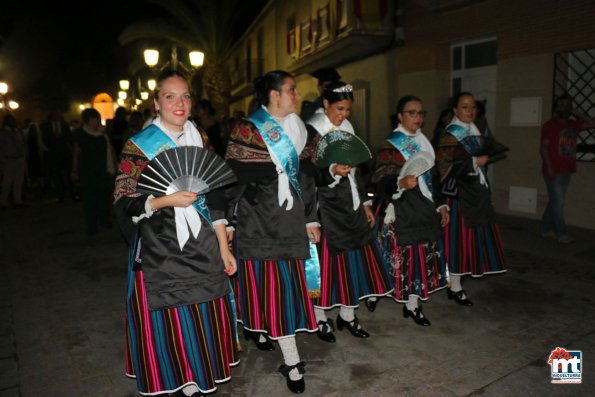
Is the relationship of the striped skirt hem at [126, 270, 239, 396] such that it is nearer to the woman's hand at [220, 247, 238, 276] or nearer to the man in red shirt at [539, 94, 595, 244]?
the woman's hand at [220, 247, 238, 276]

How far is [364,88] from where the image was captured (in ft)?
45.2

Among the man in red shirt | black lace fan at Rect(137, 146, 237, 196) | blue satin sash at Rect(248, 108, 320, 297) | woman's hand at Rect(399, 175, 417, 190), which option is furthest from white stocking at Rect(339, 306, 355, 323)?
the man in red shirt

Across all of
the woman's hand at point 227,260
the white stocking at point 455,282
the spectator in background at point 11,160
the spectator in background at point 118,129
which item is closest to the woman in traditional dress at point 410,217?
the white stocking at point 455,282

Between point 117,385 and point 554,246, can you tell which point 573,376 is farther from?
point 554,246

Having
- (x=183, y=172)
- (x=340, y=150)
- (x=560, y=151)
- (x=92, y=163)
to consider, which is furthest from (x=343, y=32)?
(x=183, y=172)

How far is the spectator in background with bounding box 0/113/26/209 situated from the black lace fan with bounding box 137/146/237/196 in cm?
997

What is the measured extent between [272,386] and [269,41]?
843 inches

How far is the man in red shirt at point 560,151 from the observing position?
276 inches

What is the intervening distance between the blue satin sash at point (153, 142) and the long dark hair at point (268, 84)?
3.03ft

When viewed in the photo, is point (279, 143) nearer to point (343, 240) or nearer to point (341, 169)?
point (341, 169)

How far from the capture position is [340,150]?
3.70 m

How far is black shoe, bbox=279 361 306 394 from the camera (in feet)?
10.9

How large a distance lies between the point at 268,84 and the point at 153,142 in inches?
40.6

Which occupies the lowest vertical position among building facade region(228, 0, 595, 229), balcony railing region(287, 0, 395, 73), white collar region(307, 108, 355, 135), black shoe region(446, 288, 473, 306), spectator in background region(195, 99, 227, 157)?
black shoe region(446, 288, 473, 306)
